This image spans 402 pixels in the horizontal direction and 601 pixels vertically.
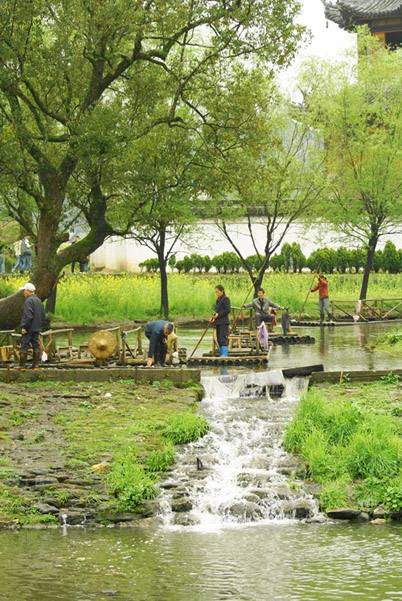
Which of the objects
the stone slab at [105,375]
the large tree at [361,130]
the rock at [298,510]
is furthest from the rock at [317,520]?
the large tree at [361,130]

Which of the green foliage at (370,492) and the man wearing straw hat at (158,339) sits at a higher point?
the man wearing straw hat at (158,339)

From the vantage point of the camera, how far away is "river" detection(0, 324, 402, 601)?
26.2ft

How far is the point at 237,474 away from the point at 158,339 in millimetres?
6568

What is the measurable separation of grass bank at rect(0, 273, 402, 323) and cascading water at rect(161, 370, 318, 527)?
58.4ft

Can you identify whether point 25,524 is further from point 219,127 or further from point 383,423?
point 219,127

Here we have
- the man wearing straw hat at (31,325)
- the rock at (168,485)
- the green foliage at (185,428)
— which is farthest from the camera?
the man wearing straw hat at (31,325)

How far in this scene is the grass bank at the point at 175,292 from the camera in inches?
1319

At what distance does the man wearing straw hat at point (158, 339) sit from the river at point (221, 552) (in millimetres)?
4584

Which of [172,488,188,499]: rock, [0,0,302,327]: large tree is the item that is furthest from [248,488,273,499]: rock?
[0,0,302,327]: large tree

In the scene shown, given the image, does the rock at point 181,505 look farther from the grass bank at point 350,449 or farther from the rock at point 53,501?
the grass bank at point 350,449

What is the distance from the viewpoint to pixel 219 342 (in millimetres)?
20484

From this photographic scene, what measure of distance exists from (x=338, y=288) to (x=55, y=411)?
26.6 metres

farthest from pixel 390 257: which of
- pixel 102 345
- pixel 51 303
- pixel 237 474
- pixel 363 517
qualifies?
pixel 363 517

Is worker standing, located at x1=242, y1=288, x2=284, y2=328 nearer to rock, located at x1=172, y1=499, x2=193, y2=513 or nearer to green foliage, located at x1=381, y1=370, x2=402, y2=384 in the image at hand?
green foliage, located at x1=381, y1=370, x2=402, y2=384
